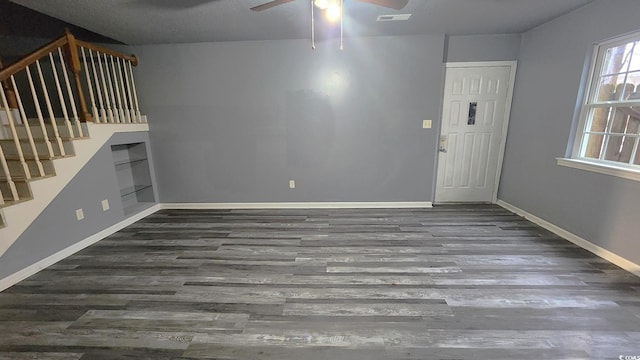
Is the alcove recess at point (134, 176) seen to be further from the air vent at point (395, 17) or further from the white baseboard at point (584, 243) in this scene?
the white baseboard at point (584, 243)

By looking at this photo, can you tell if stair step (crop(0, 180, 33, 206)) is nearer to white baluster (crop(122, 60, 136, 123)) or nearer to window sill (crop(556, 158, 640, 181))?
white baluster (crop(122, 60, 136, 123))

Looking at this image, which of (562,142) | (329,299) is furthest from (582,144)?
(329,299)

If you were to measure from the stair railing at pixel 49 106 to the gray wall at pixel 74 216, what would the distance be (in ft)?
0.94

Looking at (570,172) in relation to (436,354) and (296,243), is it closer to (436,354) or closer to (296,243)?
(436,354)

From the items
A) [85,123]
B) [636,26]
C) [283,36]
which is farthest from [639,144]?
[85,123]

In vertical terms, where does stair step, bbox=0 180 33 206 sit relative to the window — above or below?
below

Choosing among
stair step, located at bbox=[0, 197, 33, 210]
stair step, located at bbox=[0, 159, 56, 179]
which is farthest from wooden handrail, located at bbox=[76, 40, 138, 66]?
stair step, located at bbox=[0, 197, 33, 210]

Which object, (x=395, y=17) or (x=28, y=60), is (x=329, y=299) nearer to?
(x=395, y=17)

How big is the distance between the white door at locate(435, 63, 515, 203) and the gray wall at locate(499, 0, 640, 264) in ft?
0.48

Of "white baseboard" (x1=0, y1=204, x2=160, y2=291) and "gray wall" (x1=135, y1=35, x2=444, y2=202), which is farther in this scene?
"gray wall" (x1=135, y1=35, x2=444, y2=202)

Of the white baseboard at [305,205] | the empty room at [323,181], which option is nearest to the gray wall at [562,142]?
the empty room at [323,181]

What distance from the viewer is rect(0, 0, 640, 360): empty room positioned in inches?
70.1

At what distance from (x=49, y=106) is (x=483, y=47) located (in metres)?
5.16

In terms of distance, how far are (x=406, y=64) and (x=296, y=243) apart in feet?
9.20
